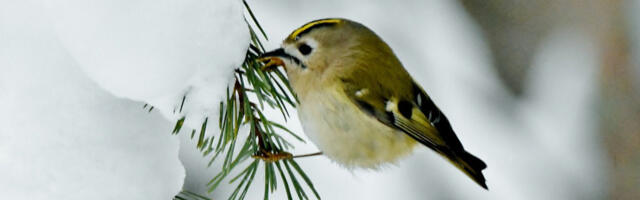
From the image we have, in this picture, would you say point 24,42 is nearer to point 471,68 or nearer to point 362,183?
point 362,183

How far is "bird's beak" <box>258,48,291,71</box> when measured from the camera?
31.7 inches

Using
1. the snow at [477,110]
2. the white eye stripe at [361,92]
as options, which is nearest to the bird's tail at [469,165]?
the white eye stripe at [361,92]

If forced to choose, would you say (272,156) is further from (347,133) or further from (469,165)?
(469,165)

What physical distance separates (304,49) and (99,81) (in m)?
0.38

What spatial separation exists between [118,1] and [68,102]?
5.5 inches

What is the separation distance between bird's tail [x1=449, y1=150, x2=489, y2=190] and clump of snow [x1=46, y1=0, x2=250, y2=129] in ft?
1.54

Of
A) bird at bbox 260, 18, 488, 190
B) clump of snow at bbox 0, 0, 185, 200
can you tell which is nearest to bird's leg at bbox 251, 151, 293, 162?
bird at bbox 260, 18, 488, 190

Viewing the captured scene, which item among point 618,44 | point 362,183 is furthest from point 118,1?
point 618,44

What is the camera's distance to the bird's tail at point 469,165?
3.27 feet

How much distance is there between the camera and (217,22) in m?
0.62

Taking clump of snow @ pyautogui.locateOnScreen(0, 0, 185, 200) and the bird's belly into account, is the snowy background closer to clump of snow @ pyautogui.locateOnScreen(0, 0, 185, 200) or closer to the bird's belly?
clump of snow @ pyautogui.locateOnScreen(0, 0, 185, 200)

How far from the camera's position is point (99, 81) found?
1.97 feet

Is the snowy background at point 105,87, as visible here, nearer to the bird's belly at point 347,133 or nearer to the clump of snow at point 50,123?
the clump of snow at point 50,123

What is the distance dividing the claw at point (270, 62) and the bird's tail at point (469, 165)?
32cm
